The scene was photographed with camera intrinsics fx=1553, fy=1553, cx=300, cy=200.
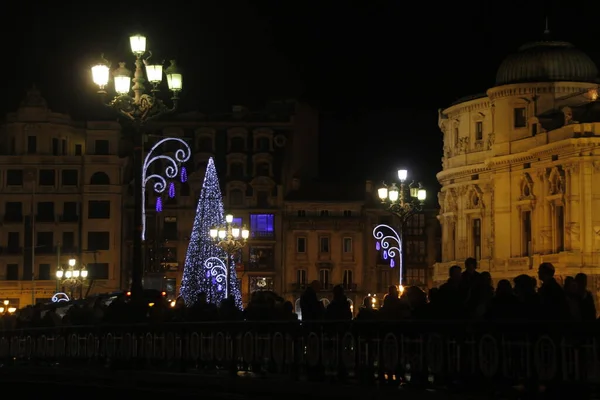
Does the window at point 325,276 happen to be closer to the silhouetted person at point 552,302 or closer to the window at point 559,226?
the window at point 559,226

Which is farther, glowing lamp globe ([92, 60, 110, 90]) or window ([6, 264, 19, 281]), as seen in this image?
window ([6, 264, 19, 281])

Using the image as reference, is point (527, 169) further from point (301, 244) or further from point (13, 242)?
point (13, 242)

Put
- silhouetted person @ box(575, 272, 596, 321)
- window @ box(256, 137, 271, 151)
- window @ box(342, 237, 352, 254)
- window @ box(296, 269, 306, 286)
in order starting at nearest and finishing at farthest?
1. silhouetted person @ box(575, 272, 596, 321)
2. window @ box(296, 269, 306, 286)
3. window @ box(342, 237, 352, 254)
4. window @ box(256, 137, 271, 151)

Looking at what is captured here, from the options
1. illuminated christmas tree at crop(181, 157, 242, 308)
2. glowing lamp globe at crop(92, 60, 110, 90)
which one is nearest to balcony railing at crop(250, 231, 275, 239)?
illuminated christmas tree at crop(181, 157, 242, 308)

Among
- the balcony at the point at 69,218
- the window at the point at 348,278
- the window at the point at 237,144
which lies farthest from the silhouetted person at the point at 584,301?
the window at the point at 237,144

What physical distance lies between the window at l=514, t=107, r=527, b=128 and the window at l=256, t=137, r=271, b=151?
82.5ft

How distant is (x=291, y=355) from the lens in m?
24.7

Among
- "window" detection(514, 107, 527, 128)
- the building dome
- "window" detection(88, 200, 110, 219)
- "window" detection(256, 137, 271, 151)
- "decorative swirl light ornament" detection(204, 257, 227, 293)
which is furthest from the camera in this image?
"window" detection(256, 137, 271, 151)

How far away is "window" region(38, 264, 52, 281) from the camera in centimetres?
10388

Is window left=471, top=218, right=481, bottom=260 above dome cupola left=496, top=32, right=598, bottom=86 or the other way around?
the other way around

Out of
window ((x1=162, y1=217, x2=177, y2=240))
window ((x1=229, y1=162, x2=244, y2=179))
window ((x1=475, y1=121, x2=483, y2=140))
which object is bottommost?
window ((x1=162, y1=217, x2=177, y2=240))

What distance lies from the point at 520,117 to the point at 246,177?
26.4 m

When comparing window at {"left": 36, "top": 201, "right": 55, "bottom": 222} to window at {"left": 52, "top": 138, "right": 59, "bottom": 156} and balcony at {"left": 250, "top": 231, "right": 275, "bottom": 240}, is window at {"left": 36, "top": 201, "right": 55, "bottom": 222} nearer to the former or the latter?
window at {"left": 52, "top": 138, "right": 59, "bottom": 156}

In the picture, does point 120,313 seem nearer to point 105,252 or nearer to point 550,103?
point 550,103
